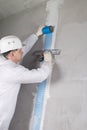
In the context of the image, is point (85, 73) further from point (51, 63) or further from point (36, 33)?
point (36, 33)

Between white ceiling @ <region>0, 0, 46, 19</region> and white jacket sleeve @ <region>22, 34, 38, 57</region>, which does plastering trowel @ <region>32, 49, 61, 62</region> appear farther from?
white ceiling @ <region>0, 0, 46, 19</region>

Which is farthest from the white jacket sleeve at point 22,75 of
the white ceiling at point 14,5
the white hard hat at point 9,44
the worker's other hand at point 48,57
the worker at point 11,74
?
the white ceiling at point 14,5

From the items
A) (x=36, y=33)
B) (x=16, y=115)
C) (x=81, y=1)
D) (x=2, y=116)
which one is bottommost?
(x=16, y=115)

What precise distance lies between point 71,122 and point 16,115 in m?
0.70

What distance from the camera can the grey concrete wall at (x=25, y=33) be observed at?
7.28ft

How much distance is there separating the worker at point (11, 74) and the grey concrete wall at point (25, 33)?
187mm

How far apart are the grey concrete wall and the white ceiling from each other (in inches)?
2.2

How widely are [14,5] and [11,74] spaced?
1.31 metres

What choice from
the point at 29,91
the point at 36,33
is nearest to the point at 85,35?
the point at 36,33

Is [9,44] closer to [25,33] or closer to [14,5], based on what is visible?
[25,33]

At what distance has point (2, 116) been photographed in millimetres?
2004

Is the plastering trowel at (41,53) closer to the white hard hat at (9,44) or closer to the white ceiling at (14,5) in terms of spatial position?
the white hard hat at (9,44)

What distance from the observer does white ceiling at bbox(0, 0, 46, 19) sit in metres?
2.78

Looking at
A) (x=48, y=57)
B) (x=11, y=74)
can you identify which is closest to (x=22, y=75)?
(x=11, y=74)
